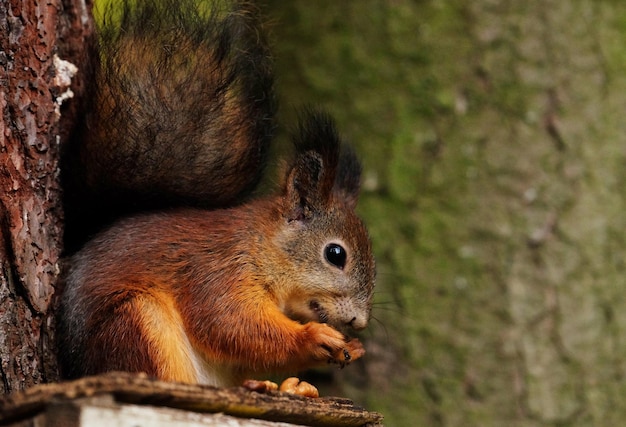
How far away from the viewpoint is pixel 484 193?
2447mm

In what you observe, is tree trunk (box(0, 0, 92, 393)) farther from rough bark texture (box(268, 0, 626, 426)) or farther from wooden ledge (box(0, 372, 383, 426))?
rough bark texture (box(268, 0, 626, 426))

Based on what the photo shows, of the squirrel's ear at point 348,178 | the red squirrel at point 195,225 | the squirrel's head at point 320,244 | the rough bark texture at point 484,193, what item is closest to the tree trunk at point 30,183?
the red squirrel at point 195,225

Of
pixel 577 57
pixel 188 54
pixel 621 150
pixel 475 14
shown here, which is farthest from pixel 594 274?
pixel 188 54

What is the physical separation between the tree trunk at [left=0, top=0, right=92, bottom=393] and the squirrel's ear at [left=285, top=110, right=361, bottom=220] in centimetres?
45

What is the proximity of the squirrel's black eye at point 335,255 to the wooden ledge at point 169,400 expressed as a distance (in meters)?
0.46

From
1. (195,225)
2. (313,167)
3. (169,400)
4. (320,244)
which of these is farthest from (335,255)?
(169,400)

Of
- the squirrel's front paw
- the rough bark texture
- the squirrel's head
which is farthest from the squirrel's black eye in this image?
the rough bark texture

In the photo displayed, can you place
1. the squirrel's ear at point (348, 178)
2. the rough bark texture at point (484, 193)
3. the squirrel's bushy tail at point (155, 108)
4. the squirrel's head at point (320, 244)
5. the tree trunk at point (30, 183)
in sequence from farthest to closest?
the rough bark texture at point (484, 193) → the squirrel's ear at point (348, 178) → the squirrel's head at point (320, 244) → the squirrel's bushy tail at point (155, 108) → the tree trunk at point (30, 183)

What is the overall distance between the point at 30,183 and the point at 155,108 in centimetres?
26

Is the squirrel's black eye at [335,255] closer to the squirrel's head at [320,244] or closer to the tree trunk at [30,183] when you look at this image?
the squirrel's head at [320,244]

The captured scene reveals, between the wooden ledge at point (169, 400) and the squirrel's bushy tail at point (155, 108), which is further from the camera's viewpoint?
the squirrel's bushy tail at point (155, 108)

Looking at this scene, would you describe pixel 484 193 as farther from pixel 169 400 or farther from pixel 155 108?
pixel 169 400

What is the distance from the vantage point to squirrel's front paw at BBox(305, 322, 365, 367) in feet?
5.24

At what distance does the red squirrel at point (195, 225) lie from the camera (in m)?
1.56
